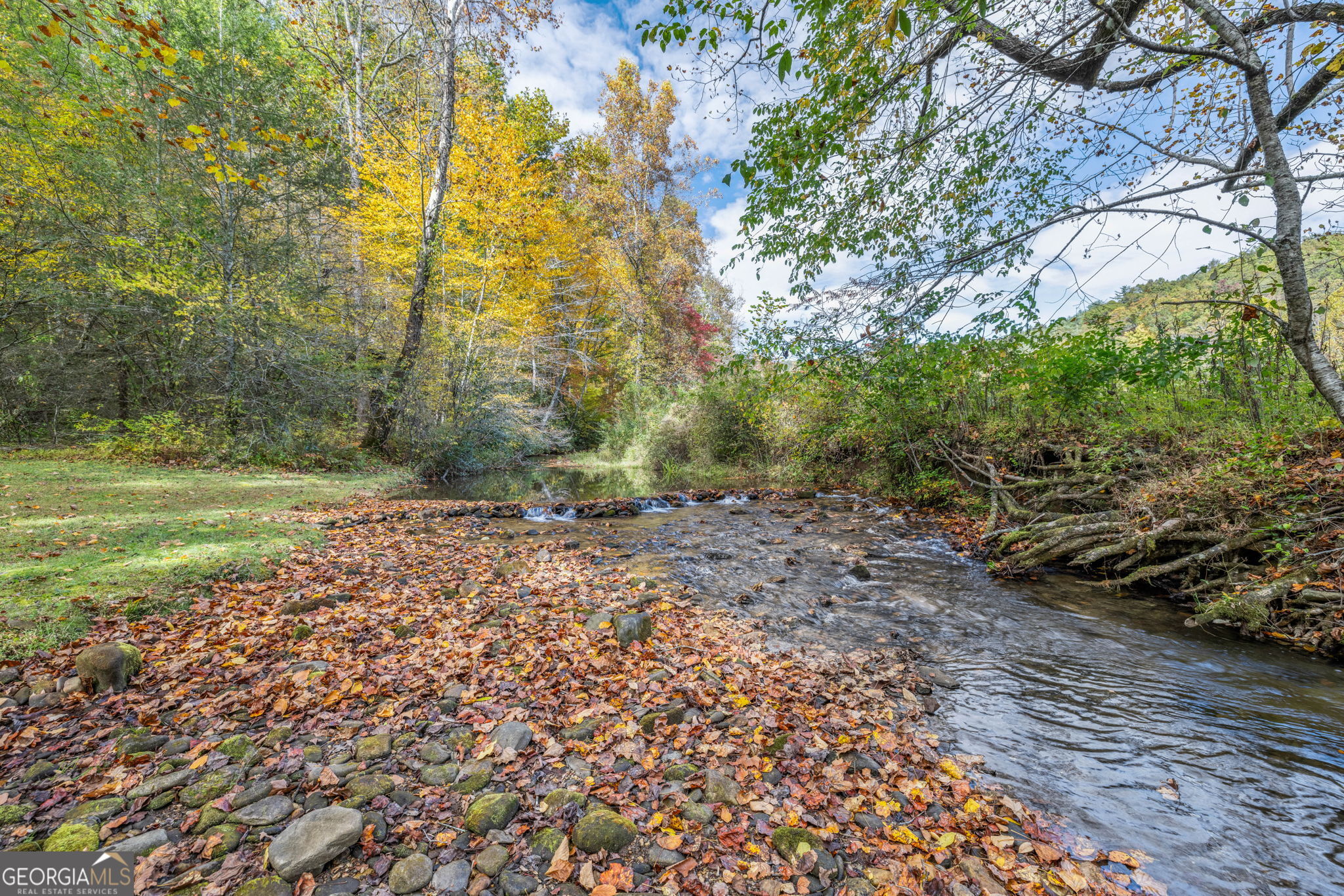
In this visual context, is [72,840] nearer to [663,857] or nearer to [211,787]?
[211,787]

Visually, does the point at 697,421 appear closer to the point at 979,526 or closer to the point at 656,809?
the point at 979,526

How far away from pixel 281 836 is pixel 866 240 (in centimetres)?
714

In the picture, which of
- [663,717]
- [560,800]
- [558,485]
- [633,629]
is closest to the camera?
[560,800]

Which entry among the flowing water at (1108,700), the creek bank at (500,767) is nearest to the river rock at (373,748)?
the creek bank at (500,767)

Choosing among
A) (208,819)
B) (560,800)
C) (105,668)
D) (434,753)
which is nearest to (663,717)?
(560,800)

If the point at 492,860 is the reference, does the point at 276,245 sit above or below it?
above

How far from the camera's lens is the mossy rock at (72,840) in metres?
1.94

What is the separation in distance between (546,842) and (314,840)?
99 centimetres

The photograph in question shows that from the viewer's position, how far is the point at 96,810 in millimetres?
2105

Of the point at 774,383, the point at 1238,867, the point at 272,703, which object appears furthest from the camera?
the point at 774,383

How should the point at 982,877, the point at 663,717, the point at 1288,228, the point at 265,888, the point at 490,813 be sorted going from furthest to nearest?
the point at 1288,228, the point at 663,717, the point at 490,813, the point at 982,877, the point at 265,888

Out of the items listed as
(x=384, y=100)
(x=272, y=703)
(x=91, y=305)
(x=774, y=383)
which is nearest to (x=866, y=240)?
(x=774, y=383)

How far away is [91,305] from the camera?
1088cm

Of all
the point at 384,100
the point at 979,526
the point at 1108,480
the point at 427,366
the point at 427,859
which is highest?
the point at 384,100
